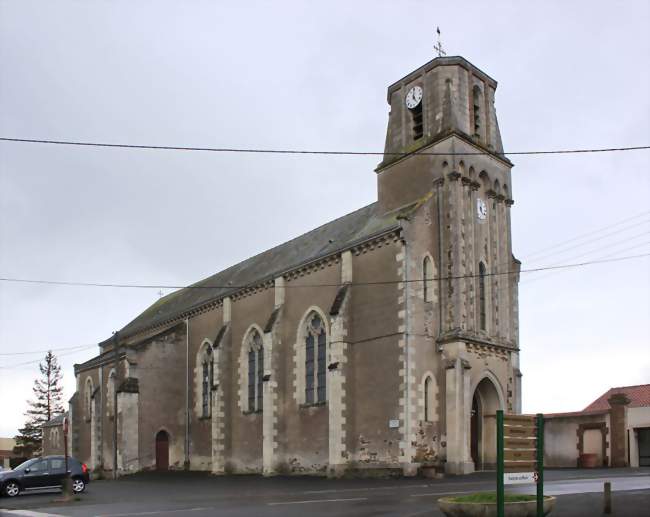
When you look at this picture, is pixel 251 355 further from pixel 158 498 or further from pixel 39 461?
pixel 158 498

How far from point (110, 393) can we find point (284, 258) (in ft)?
53.3

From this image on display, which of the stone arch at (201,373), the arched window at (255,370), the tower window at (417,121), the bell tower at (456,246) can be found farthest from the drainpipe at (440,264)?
the stone arch at (201,373)

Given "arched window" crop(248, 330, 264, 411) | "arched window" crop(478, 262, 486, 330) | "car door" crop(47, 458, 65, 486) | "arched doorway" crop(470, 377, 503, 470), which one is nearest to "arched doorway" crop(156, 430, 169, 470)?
"arched window" crop(248, 330, 264, 411)

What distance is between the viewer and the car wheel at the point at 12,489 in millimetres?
25125

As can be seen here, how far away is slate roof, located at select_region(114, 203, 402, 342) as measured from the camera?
32.1m

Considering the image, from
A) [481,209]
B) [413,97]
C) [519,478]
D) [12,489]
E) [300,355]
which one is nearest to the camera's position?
[519,478]

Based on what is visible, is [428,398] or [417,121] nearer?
[428,398]

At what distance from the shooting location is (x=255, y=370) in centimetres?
3719

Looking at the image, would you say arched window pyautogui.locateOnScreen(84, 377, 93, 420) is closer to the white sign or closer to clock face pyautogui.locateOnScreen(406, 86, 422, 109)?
clock face pyautogui.locateOnScreen(406, 86, 422, 109)

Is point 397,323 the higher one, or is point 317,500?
point 397,323

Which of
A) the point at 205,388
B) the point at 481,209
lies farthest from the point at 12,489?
the point at 481,209

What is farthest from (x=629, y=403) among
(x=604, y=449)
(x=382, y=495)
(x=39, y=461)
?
(x=39, y=461)

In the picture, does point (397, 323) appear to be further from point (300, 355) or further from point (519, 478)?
point (519, 478)

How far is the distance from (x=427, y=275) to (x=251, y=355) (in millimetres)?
12336
